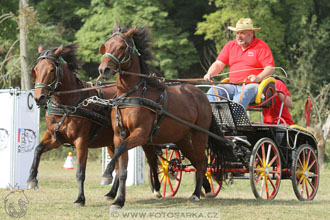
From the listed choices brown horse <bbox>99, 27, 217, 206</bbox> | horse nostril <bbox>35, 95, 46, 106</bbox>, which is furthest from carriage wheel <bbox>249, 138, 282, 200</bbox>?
horse nostril <bbox>35, 95, 46, 106</bbox>

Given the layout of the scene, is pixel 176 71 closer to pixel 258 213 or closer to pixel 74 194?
pixel 74 194

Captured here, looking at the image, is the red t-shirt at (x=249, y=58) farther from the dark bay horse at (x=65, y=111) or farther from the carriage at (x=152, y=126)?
the dark bay horse at (x=65, y=111)

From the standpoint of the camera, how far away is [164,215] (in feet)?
23.7

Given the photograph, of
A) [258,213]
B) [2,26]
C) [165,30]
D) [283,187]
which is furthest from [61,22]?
[258,213]

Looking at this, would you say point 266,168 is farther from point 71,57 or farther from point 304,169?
point 71,57

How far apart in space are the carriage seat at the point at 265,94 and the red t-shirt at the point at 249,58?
0.32 m

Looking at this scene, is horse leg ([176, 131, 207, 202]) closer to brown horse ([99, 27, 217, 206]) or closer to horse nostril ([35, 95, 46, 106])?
brown horse ([99, 27, 217, 206])

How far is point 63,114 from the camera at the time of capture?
8.53 metres

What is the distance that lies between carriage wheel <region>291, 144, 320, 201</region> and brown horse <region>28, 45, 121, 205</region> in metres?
2.90

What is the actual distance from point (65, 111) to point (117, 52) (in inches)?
51.2

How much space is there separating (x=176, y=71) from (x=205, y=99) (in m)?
17.8

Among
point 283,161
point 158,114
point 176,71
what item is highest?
point 176,71

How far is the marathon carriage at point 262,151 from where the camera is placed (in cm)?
929

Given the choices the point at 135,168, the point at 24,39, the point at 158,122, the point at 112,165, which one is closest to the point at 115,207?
the point at 112,165
